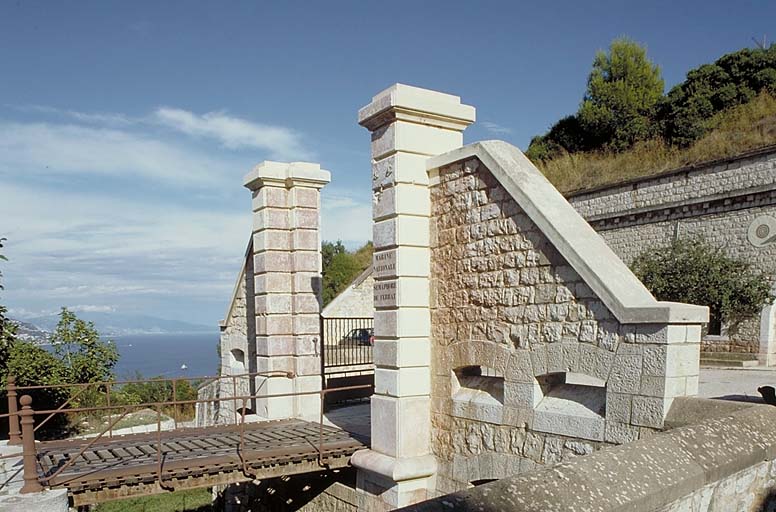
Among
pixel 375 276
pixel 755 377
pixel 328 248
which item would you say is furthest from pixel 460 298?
pixel 328 248

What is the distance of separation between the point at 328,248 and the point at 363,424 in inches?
1299

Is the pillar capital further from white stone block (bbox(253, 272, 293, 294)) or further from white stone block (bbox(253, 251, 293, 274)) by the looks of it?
white stone block (bbox(253, 272, 293, 294))

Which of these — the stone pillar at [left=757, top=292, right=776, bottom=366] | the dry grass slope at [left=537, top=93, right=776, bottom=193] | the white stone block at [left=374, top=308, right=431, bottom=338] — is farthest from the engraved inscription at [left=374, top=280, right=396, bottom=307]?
the dry grass slope at [left=537, top=93, right=776, bottom=193]

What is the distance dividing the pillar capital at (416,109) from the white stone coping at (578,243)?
67 cm

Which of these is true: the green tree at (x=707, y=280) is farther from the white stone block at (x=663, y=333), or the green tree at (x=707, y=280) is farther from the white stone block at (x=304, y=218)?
the white stone block at (x=663, y=333)

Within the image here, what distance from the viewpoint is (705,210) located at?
18.1 metres

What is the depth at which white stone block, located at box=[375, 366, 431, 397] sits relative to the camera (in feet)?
20.9

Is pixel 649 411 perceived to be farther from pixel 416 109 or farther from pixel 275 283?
pixel 275 283

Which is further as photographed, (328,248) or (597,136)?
(328,248)

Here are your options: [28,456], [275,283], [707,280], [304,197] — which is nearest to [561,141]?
[707,280]

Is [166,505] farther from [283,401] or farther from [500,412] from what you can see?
[500,412]

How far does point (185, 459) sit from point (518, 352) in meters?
3.76

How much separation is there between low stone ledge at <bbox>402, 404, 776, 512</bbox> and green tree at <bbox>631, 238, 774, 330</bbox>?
1483 centimetres

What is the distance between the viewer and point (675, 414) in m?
4.14
